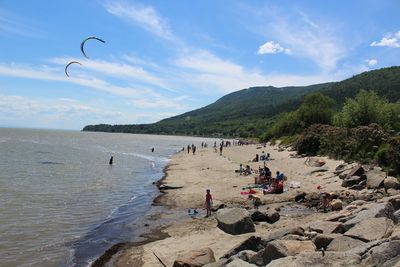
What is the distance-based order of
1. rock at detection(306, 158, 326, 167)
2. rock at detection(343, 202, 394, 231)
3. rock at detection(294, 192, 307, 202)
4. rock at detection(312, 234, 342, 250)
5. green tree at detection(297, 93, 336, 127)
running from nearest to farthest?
rock at detection(312, 234, 342, 250) < rock at detection(343, 202, 394, 231) < rock at detection(294, 192, 307, 202) < rock at detection(306, 158, 326, 167) < green tree at detection(297, 93, 336, 127)

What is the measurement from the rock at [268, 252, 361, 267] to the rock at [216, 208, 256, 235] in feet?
28.9

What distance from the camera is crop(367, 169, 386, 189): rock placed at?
89.5ft

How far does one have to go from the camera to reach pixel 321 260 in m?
10.8

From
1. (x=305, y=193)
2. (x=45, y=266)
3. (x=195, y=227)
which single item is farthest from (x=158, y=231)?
(x=305, y=193)

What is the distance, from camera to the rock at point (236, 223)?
66.0 ft

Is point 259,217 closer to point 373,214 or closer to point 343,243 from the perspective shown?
point 373,214

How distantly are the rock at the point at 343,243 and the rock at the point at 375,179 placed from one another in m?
15.4

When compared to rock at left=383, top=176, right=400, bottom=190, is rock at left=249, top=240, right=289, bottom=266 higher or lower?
lower

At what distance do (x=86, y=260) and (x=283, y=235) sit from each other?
9.25 m

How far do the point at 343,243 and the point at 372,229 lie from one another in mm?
1388

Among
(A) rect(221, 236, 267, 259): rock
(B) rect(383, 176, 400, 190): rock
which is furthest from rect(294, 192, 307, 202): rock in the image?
(A) rect(221, 236, 267, 259): rock

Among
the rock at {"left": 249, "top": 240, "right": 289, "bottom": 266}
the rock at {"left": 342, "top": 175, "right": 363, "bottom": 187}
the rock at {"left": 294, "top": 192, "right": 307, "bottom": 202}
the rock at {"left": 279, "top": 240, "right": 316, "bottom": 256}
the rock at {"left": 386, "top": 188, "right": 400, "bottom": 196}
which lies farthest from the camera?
Result: the rock at {"left": 342, "top": 175, "right": 363, "bottom": 187}

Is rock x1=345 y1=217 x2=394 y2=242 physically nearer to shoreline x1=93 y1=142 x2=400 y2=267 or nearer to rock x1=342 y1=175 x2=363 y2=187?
shoreline x1=93 y1=142 x2=400 y2=267

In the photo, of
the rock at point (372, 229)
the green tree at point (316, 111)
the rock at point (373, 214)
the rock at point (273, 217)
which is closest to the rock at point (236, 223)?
the rock at point (273, 217)
